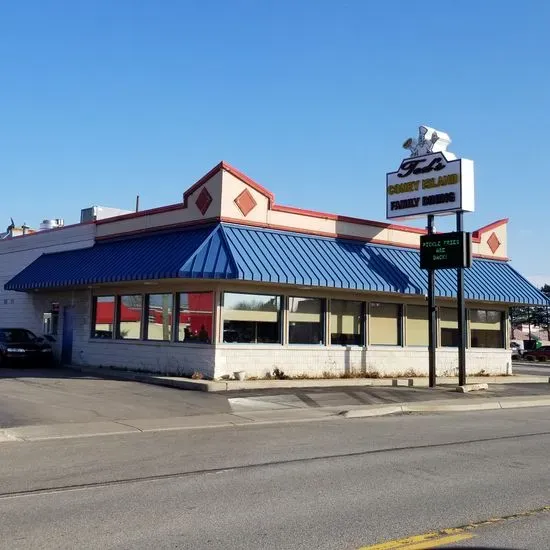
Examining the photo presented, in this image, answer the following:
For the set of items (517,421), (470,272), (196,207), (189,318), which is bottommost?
(517,421)

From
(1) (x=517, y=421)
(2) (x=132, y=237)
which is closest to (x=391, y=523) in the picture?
(1) (x=517, y=421)

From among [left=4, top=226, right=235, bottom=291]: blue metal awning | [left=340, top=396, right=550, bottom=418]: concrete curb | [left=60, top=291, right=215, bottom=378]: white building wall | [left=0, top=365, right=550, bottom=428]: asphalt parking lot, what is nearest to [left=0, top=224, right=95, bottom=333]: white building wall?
[left=4, top=226, right=235, bottom=291]: blue metal awning

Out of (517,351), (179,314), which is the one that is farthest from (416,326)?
(517,351)

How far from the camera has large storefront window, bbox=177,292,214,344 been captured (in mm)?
20016

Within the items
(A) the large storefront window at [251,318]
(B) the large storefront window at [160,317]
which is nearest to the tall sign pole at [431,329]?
(A) the large storefront window at [251,318]

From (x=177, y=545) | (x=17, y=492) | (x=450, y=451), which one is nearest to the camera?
(x=177, y=545)

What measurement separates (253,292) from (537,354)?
44509 millimetres

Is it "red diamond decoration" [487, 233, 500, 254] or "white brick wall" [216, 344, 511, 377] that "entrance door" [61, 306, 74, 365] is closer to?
"white brick wall" [216, 344, 511, 377]

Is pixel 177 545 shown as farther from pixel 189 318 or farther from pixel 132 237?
pixel 132 237

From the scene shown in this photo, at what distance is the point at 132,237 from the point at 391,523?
18340mm

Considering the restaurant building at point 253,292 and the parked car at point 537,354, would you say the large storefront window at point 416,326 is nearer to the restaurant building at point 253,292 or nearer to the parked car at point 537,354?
the restaurant building at point 253,292

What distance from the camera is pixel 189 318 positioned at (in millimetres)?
20562

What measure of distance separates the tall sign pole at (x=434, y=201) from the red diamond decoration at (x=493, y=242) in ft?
17.8

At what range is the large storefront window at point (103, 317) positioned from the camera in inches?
925
